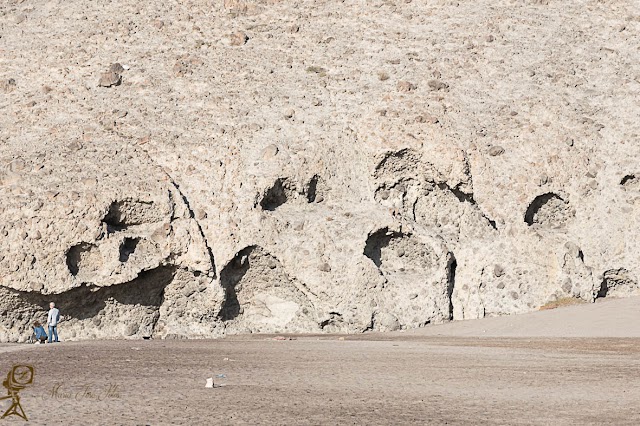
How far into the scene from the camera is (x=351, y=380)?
1127cm

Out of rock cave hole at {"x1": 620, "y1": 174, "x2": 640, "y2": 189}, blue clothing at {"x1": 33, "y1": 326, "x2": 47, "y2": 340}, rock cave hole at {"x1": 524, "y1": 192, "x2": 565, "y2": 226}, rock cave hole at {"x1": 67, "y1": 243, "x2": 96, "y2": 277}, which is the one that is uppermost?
rock cave hole at {"x1": 620, "y1": 174, "x2": 640, "y2": 189}

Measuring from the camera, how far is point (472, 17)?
29344 mm

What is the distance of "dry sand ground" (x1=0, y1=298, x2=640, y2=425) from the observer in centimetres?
846

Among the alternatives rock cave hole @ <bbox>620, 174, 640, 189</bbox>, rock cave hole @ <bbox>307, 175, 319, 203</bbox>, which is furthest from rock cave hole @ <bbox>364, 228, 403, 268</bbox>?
rock cave hole @ <bbox>620, 174, 640, 189</bbox>

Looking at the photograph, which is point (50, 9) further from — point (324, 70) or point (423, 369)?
point (423, 369)

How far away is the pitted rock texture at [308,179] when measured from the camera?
2073 cm

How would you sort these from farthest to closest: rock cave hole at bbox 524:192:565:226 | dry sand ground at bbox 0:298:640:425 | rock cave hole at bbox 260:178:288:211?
rock cave hole at bbox 524:192:565:226 < rock cave hole at bbox 260:178:288:211 < dry sand ground at bbox 0:298:640:425

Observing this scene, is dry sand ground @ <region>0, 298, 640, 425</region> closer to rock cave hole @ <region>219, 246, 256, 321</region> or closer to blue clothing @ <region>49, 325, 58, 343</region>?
blue clothing @ <region>49, 325, 58, 343</region>

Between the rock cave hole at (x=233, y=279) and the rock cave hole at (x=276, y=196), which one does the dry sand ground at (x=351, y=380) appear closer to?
the rock cave hole at (x=233, y=279)

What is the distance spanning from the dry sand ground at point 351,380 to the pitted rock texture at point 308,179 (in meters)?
2.77

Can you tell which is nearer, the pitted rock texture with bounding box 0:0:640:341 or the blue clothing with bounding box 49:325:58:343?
the blue clothing with bounding box 49:325:58:343

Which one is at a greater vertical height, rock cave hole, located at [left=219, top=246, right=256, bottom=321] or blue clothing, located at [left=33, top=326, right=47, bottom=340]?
rock cave hole, located at [left=219, top=246, right=256, bottom=321]

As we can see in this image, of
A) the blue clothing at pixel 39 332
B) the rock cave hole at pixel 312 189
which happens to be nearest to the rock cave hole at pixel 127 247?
the blue clothing at pixel 39 332

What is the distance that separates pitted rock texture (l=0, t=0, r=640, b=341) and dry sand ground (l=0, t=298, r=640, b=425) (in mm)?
2771
